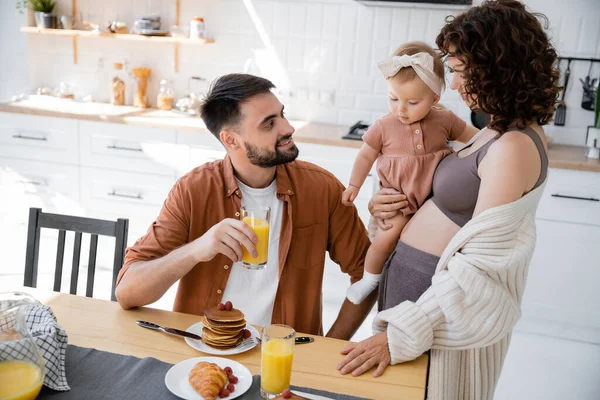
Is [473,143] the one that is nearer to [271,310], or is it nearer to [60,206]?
[271,310]

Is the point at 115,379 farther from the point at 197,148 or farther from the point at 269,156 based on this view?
the point at 197,148

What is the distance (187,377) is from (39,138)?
3.23 metres

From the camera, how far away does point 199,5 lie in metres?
4.43

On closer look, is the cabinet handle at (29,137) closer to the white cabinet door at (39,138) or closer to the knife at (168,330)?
the white cabinet door at (39,138)

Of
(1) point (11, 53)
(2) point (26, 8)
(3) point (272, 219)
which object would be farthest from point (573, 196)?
(1) point (11, 53)

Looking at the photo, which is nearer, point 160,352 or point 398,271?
point 160,352

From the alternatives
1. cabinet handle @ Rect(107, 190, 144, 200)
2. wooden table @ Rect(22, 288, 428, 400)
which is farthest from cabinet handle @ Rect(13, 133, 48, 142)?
wooden table @ Rect(22, 288, 428, 400)

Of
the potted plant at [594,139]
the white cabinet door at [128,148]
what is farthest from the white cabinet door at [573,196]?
the white cabinet door at [128,148]

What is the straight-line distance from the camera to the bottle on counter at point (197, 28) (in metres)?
4.32

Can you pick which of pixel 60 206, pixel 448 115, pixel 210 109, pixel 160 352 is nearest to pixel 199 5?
pixel 60 206

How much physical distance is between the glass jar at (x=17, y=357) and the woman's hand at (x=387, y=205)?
3.63 ft

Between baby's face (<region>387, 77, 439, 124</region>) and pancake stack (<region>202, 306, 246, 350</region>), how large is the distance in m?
0.85

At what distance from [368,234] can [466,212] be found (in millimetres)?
493

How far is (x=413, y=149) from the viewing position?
2123 millimetres
